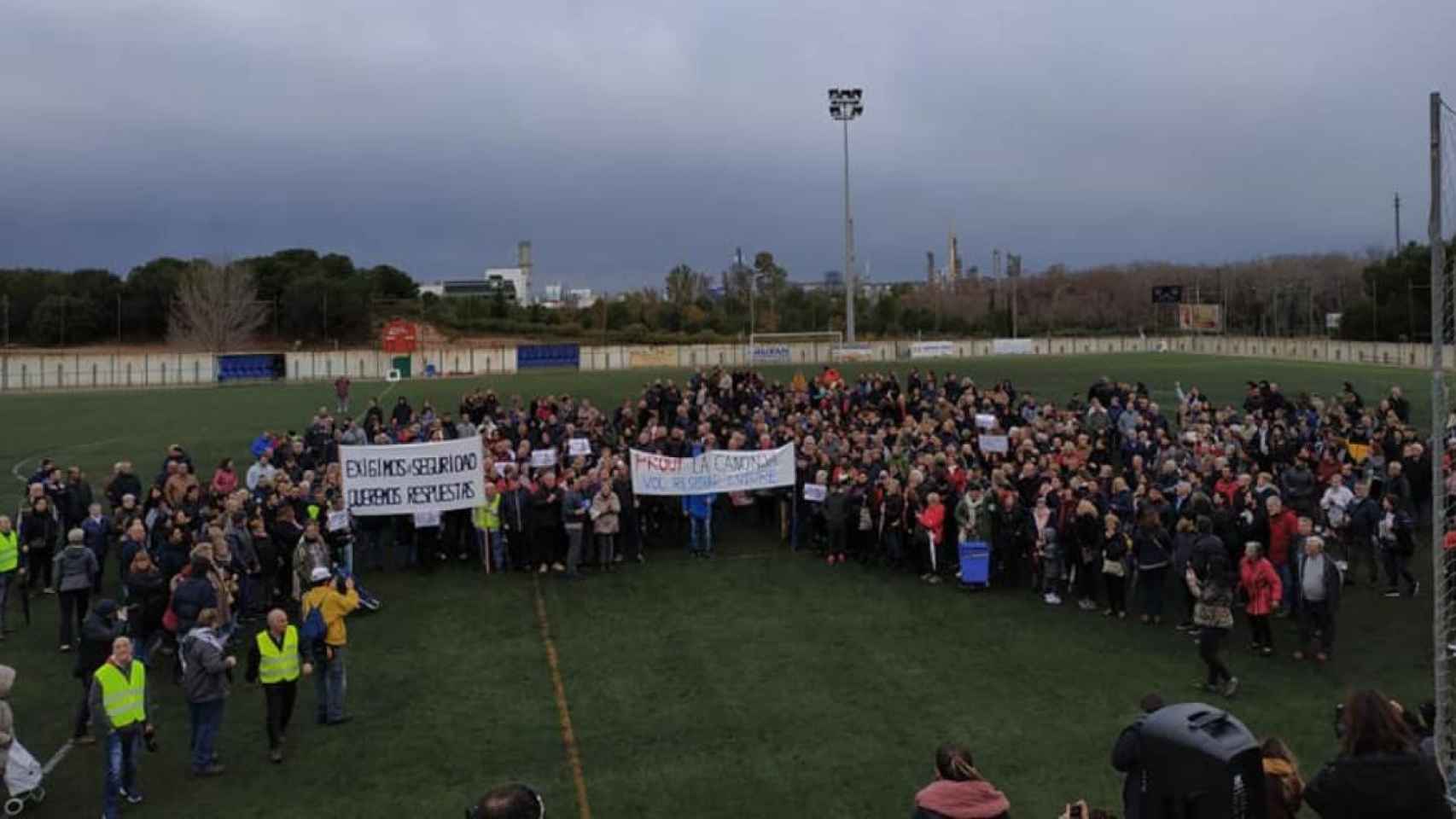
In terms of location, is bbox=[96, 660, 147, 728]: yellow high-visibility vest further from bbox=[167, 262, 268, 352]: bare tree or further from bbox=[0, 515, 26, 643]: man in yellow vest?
bbox=[167, 262, 268, 352]: bare tree

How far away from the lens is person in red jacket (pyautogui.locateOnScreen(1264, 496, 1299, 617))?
14281 millimetres

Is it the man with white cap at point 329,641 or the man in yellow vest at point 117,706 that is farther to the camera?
the man with white cap at point 329,641

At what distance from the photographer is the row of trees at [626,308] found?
93.6m

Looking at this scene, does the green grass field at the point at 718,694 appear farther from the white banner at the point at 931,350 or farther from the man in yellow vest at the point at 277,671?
the white banner at the point at 931,350

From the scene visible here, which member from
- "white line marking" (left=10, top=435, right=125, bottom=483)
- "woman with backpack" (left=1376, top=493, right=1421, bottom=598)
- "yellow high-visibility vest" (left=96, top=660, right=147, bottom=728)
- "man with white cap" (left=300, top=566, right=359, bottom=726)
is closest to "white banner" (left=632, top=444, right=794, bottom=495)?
"man with white cap" (left=300, top=566, right=359, bottom=726)

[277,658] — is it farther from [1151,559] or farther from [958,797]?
[1151,559]

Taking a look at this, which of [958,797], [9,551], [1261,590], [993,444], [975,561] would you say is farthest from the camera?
[993,444]


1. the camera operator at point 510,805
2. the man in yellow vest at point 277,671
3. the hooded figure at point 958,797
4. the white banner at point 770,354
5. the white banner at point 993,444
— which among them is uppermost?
the white banner at point 770,354

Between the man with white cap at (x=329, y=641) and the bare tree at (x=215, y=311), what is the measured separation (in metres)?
88.8

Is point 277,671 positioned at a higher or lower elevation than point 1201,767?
lower

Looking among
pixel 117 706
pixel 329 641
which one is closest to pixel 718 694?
pixel 329 641

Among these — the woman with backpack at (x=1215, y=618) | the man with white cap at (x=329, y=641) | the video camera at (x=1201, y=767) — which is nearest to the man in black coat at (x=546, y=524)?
the man with white cap at (x=329, y=641)

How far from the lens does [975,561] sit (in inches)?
655

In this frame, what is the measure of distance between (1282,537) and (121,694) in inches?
528
